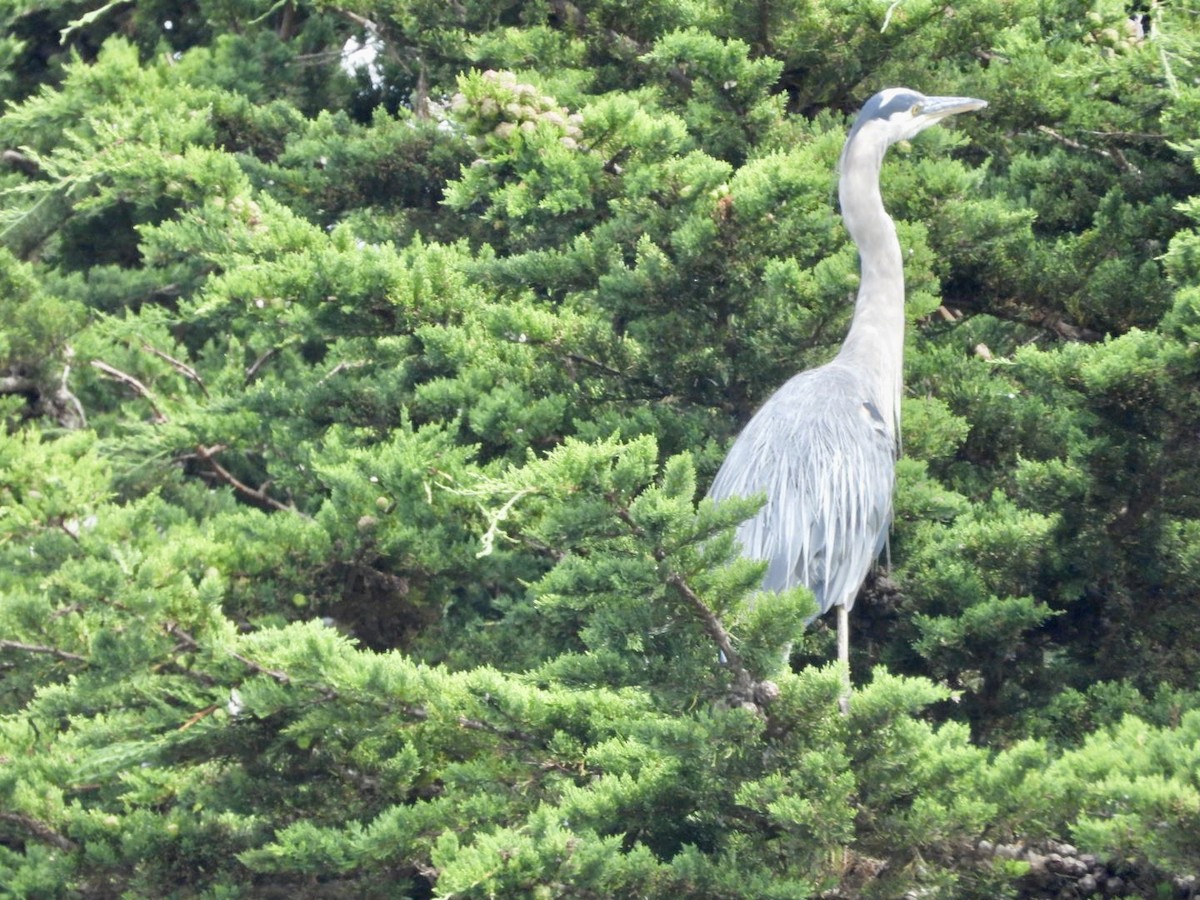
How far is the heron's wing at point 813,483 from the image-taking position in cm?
479

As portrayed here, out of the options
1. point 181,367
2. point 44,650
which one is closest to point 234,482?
point 181,367

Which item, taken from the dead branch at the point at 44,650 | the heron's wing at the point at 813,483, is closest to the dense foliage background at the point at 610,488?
the dead branch at the point at 44,650

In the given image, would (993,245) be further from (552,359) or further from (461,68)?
(461,68)

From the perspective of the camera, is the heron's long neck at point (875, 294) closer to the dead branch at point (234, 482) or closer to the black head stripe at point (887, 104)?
the black head stripe at point (887, 104)

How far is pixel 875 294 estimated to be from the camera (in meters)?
5.14

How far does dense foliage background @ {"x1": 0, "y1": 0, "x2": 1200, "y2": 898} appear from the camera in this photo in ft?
10.3

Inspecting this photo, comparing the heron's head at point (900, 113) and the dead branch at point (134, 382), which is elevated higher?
the heron's head at point (900, 113)

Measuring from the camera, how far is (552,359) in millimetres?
4969

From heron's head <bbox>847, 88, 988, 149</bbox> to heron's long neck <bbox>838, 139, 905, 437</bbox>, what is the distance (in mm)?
65

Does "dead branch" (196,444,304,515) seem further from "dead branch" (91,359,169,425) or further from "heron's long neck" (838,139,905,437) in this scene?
"heron's long neck" (838,139,905,437)

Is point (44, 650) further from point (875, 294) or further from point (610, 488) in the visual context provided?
point (875, 294)

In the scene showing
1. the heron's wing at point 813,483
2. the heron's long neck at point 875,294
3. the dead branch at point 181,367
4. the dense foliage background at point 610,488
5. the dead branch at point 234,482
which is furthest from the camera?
the dead branch at point 181,367

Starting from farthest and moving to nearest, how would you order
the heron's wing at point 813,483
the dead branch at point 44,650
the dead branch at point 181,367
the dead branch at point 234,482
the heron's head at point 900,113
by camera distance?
the dead branch at point 181,367 < the dead branch at point 234,482 < the heron's head at point 900,113 < the heron's wing at point 813,483 < the dead branch at point 44,650

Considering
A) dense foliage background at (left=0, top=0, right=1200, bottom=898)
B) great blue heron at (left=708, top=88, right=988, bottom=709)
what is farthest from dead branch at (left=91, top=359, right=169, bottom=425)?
great blue heron at (left=708, top=88, right=988, bottom=709)
